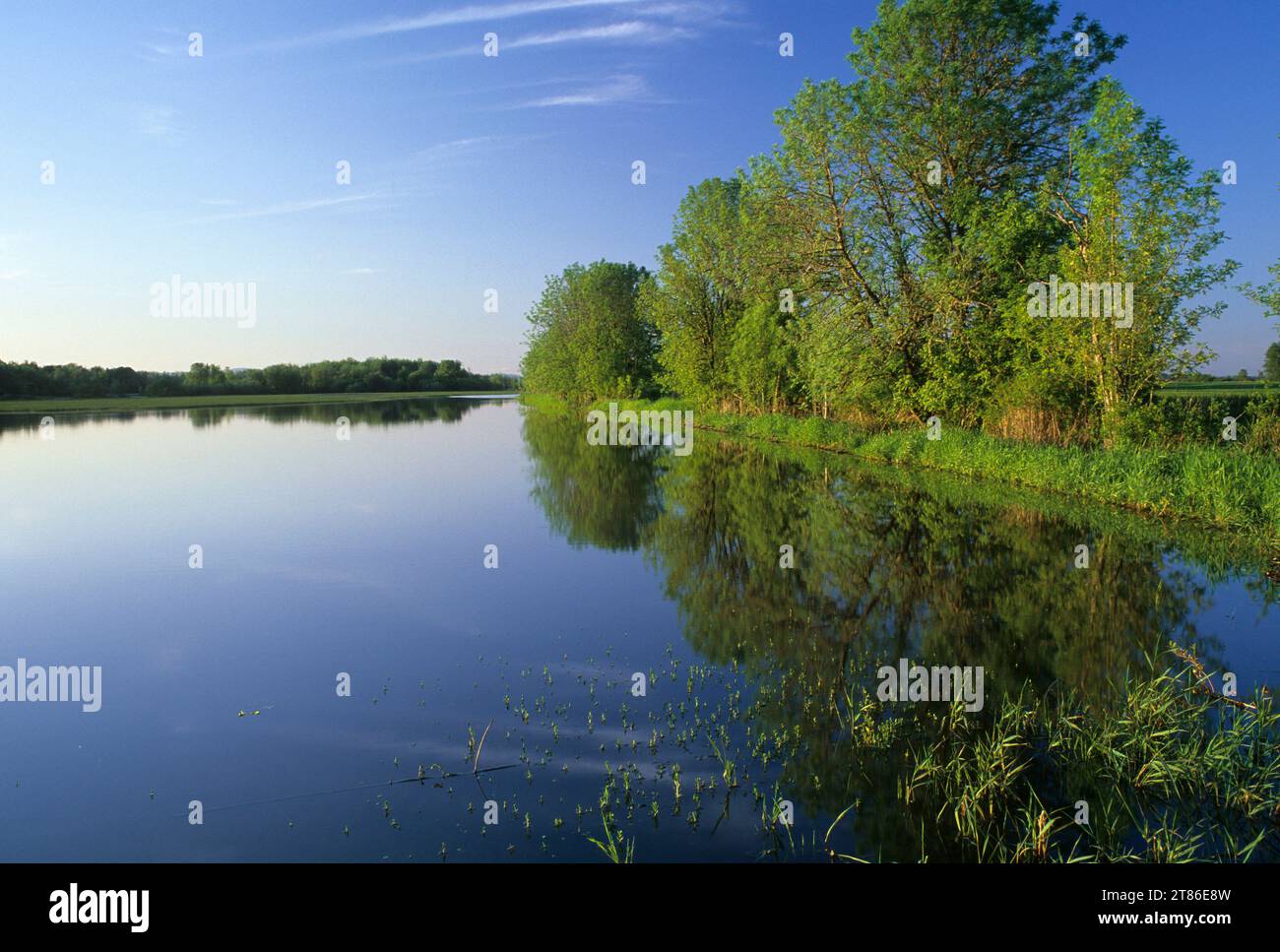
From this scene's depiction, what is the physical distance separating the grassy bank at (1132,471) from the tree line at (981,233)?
1668 millimetres

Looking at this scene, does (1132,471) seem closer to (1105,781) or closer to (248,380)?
(1105,781)

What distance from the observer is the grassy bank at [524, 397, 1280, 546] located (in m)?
15.5

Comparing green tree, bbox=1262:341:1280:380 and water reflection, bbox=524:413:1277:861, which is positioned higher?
green tree, bbox=1262:341:1280:380

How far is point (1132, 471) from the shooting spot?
18672 mm

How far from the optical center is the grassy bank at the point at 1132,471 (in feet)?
51.0

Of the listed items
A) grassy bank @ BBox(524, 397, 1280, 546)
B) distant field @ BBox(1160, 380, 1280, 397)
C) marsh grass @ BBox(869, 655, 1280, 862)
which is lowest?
marsh grass @ BBox(869, 655, 1280, 862)

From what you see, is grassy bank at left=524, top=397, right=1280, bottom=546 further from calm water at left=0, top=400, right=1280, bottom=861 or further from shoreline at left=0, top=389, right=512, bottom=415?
shoreline at left=0, top=389, right=512, bottom=415

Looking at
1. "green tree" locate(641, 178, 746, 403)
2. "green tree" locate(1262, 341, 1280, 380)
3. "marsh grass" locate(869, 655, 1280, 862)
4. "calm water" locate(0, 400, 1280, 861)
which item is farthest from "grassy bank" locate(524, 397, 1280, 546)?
"green tree" locate(1262, 341, 1280, 380)

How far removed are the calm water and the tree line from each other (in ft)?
18.9

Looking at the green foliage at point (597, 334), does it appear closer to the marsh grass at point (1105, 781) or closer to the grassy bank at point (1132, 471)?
the grassy bank at point (1132, 471)
